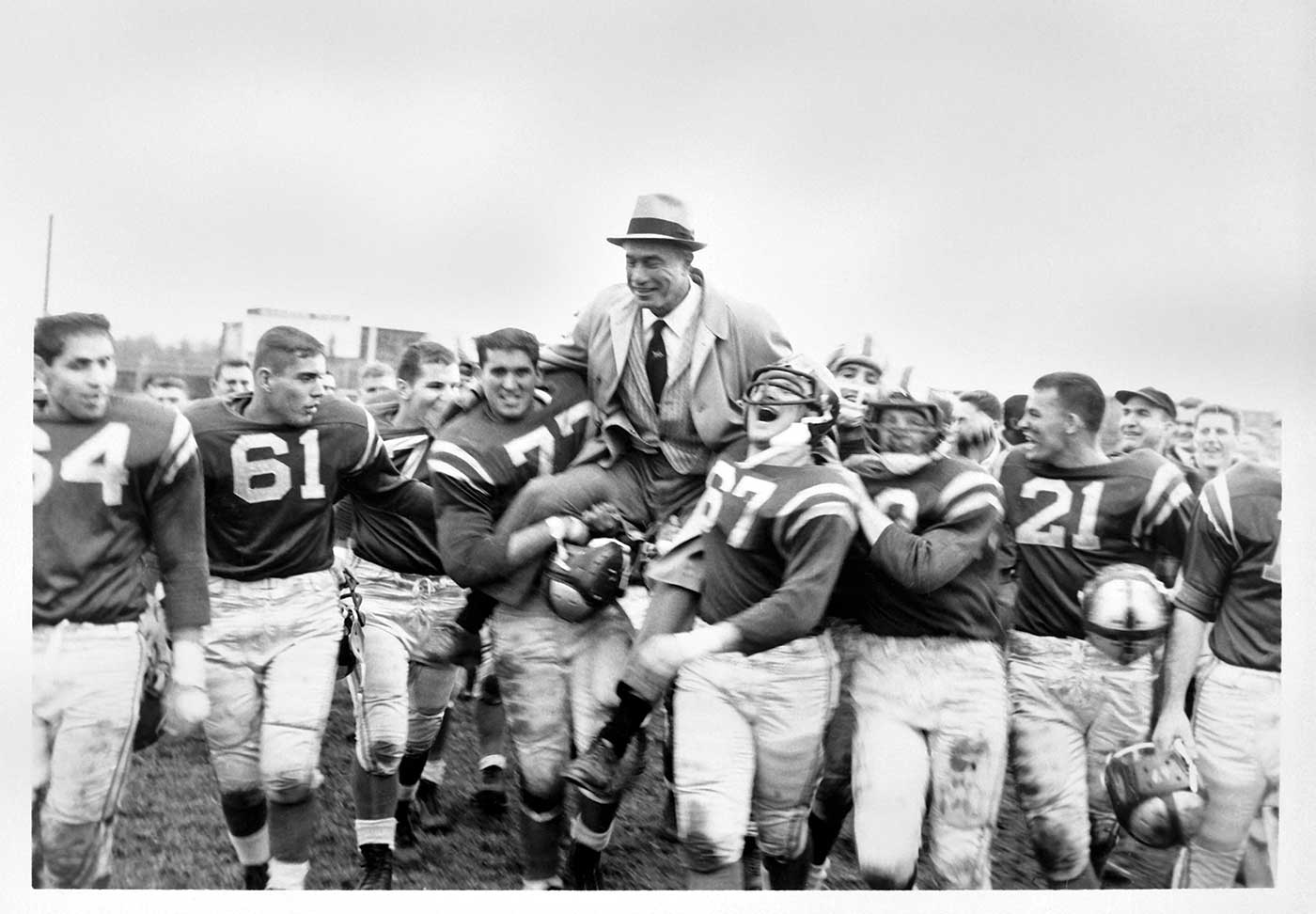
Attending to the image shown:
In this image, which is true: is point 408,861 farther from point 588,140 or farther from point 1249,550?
point 1249,550

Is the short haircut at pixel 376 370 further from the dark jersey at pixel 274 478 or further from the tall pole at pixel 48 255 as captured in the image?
the tall pole at pixel 48 255

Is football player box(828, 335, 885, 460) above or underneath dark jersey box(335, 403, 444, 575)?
above

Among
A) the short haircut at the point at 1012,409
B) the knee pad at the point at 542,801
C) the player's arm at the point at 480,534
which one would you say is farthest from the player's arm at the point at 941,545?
the knee pad at the point at 542,801

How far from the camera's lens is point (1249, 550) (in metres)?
4.03

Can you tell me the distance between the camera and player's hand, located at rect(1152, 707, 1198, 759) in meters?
3.97

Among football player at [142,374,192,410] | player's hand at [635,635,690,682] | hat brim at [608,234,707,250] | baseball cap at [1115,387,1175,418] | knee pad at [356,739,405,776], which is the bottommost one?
knee pad at [356,739,405,776]

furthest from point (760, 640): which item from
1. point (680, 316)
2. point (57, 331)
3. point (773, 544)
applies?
point (57, 331)

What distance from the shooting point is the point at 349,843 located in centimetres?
398

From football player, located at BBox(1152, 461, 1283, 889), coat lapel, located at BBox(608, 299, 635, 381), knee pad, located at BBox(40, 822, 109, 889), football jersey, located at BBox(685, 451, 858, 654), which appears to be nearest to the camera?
football jersey, located at BBox(685, 451, 858, 654)

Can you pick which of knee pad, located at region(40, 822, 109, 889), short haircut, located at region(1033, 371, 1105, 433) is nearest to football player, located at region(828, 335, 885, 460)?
short haircut, located at region(1033, 371, 1105, 433)

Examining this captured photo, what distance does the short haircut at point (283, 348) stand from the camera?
3.80 meters

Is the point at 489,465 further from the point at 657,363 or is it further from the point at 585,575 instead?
the point at 657,363

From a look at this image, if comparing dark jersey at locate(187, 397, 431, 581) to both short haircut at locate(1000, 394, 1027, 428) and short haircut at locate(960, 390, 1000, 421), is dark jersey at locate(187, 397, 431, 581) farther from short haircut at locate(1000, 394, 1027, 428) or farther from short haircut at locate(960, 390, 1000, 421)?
short haircut at locate(1000, 394, 1027, 428)

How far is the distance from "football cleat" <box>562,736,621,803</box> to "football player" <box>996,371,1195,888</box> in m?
1.23
